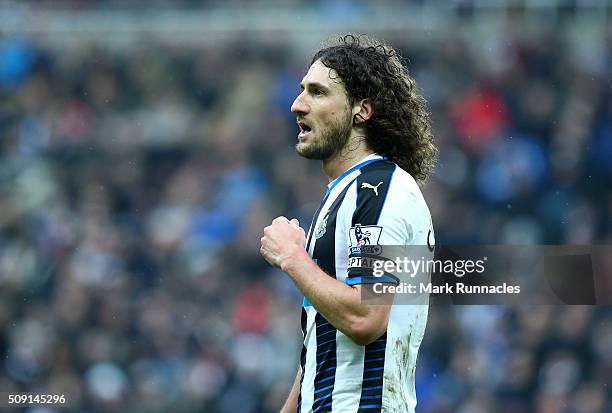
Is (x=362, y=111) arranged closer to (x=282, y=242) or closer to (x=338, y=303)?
(x=282, y=242)

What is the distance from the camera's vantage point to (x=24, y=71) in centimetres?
1273

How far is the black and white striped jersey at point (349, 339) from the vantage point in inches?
144

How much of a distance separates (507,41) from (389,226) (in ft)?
29.1

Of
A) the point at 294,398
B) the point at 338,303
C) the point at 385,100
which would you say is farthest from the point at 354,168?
the point at 294,398

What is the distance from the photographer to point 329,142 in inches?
160

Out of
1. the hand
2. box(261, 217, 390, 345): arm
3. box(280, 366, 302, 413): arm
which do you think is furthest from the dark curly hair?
box(280, 366, 302, 413): arm

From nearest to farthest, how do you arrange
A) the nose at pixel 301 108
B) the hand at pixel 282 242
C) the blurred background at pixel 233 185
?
1. the hand at pixel 282 242
2. the nose at pixel 301 108
3. the blurred background at pixel 233 185

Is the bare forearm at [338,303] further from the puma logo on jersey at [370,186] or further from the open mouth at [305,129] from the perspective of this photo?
the open mouth at [305,129]

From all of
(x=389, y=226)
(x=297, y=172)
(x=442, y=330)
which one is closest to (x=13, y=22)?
(x=297, y=172)

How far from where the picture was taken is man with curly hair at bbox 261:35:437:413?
3.60 metres

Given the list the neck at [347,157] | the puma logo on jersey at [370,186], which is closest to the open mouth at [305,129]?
the neck at [347,157]

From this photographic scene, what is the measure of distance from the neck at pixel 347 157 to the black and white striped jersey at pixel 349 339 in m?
0.16

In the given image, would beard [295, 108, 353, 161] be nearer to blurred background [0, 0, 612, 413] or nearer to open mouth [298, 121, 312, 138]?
open mouth [298, 121, 312, 138]

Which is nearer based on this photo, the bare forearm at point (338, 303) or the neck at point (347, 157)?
the bare forearm at point (338, 303)
